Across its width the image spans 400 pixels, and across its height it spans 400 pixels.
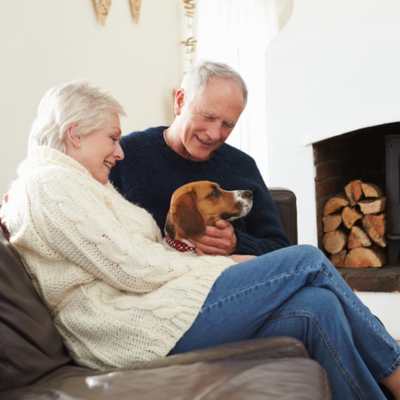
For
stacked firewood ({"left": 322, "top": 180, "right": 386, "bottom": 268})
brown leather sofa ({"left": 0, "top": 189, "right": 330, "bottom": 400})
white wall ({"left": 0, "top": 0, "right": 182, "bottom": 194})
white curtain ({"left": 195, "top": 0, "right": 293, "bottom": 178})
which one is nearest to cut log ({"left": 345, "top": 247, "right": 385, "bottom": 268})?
stacked firewood ({"left": 322, "top": 180, "right": 386, "bottom": 268})

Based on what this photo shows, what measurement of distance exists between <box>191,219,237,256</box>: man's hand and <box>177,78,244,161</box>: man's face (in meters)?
0.24

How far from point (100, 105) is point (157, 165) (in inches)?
16.7

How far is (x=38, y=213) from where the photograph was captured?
1559mm

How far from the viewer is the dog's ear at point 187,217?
196 centimetres

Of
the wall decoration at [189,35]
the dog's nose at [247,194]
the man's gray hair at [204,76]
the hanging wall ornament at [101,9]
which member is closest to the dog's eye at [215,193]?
the dog's nose at [247,194]

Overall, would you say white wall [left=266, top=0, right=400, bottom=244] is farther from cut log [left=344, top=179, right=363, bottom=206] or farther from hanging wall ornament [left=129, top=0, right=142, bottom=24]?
hanging wall ornament [left=129, top=0, right=142, bottom=24]

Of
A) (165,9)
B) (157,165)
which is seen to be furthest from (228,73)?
(165,9)

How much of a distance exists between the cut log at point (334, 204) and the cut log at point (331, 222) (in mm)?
26

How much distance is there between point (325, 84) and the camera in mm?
3350

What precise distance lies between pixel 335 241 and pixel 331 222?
92 mm

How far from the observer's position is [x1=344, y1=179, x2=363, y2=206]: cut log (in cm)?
351

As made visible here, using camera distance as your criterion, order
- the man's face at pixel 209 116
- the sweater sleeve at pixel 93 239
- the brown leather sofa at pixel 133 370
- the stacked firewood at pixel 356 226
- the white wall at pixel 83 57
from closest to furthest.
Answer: the brown leather sofa at pixel 133 370 → the sweater sleeve at pixel 93 239 → the man's face at pixel 209 116 → the white wall at pixel 83 57 → the stacked firewood at pixel 356 226

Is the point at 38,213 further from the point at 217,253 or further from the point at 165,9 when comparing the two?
the point at 165,9

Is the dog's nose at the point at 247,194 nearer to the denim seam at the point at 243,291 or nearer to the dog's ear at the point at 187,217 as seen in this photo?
the dog's ear at the point at 187,217
